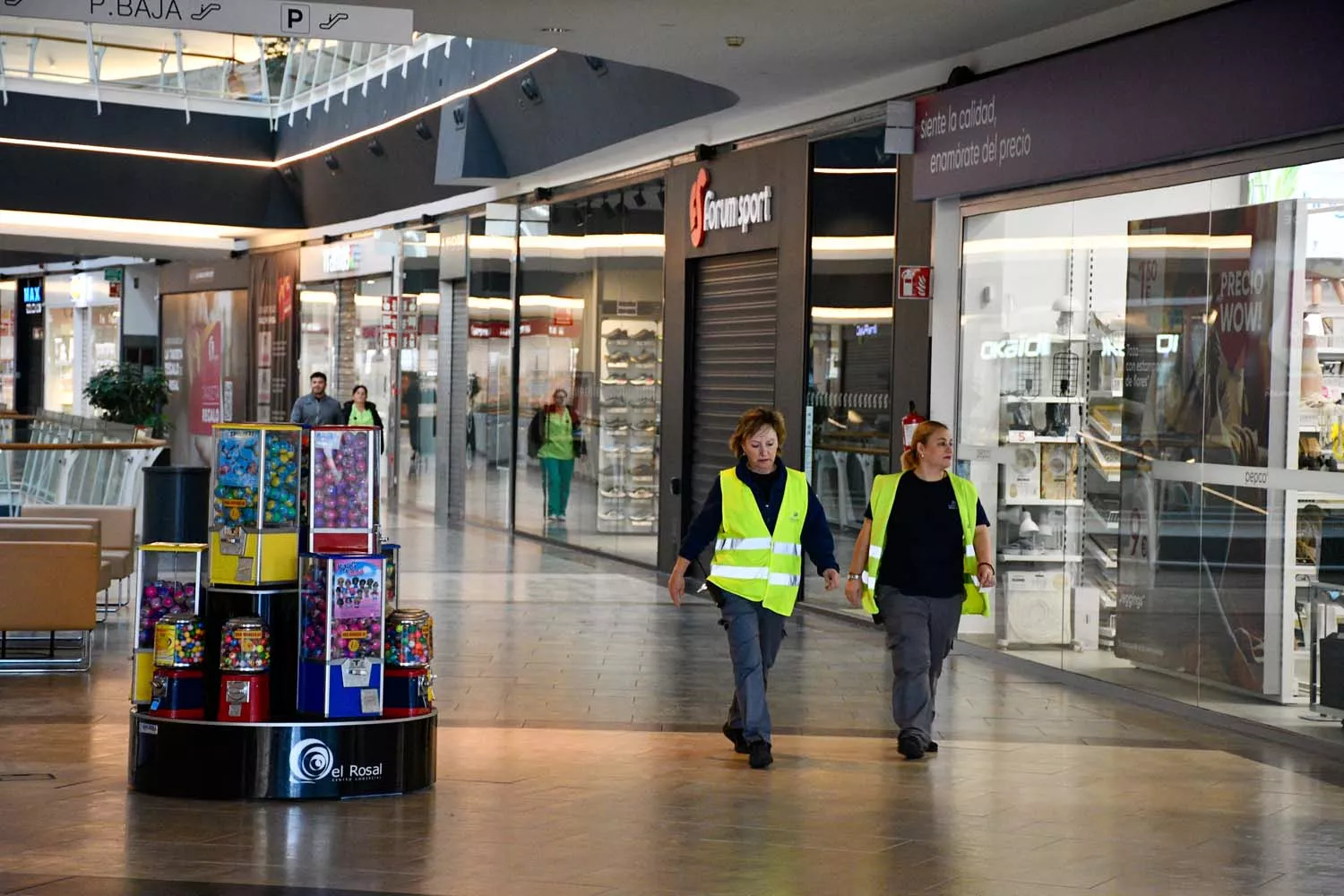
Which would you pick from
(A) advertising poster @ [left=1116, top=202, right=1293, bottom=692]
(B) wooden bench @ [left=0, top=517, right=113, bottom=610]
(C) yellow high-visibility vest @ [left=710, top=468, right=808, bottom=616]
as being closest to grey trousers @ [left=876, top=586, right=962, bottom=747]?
(C) yellow high-visibility vest @ [left=710, top=468, right=808, bottom=616]

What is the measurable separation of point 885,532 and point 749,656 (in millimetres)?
879

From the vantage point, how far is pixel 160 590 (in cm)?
700

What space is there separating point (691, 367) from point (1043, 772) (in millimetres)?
8204

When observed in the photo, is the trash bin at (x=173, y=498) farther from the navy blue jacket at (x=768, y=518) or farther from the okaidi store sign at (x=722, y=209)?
the navy blue jacket at (x=768, y=518)

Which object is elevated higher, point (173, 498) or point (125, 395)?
point (125, 395)

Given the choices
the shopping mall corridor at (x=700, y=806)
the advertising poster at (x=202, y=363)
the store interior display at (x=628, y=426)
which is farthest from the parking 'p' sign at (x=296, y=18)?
the advertising poster at (x=202, y=363)

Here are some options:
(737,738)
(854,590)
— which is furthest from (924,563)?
(737,738)

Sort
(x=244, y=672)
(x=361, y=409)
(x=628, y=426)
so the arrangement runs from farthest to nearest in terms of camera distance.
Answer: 1. (x=361, y=409)
2. (x=628, y=426)
3. (x=244, y=672)

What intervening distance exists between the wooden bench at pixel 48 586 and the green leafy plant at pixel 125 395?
21.4 m

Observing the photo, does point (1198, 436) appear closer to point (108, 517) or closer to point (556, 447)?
point (108, 517)

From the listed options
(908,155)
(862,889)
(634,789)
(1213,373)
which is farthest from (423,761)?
(908,155)

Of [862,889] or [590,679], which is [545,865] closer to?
[862,889]

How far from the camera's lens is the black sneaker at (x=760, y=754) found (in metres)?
7.43

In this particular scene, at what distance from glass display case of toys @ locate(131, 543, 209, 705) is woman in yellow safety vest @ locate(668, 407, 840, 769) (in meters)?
1.97
